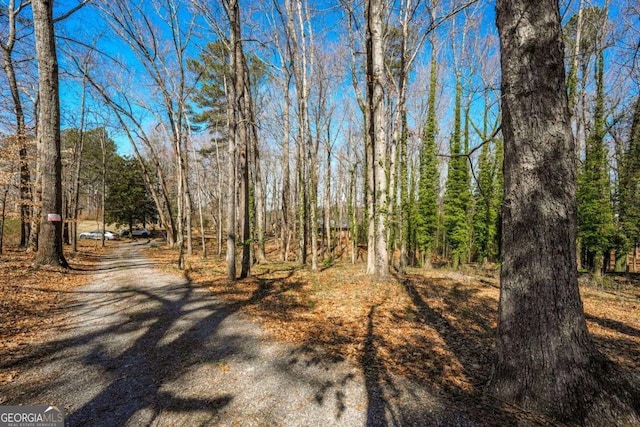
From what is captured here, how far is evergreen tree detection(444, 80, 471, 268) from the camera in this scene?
15391mm

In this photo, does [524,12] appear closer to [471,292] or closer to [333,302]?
[333,302]

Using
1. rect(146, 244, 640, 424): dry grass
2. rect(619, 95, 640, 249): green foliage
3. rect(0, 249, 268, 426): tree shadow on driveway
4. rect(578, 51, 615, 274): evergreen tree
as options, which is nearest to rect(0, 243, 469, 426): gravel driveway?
rect(0, 249, 268, 426): tree shadow on driveway

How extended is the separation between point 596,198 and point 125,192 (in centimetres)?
3981

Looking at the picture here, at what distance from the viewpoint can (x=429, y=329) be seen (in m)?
4.92

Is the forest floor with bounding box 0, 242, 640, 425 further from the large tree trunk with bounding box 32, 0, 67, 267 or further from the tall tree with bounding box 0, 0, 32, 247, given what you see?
the tall tree with bounding box 0, 0, 32, 247

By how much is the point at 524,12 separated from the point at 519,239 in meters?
2.10

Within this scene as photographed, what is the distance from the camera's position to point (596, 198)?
45.1 ft

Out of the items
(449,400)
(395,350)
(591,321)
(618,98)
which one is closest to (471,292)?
(591,321)

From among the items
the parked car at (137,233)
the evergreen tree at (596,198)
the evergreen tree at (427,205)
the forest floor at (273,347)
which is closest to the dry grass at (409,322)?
the forest floor at (273,347)

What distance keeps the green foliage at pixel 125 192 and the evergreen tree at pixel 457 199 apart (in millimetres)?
31152

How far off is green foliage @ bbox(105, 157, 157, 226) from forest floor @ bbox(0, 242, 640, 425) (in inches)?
1063

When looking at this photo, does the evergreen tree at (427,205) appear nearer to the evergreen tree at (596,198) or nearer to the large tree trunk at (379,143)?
the evergreen tree at (596,198)

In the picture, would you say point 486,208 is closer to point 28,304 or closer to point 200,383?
point 200,383

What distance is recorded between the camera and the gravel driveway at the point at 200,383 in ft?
8.23
